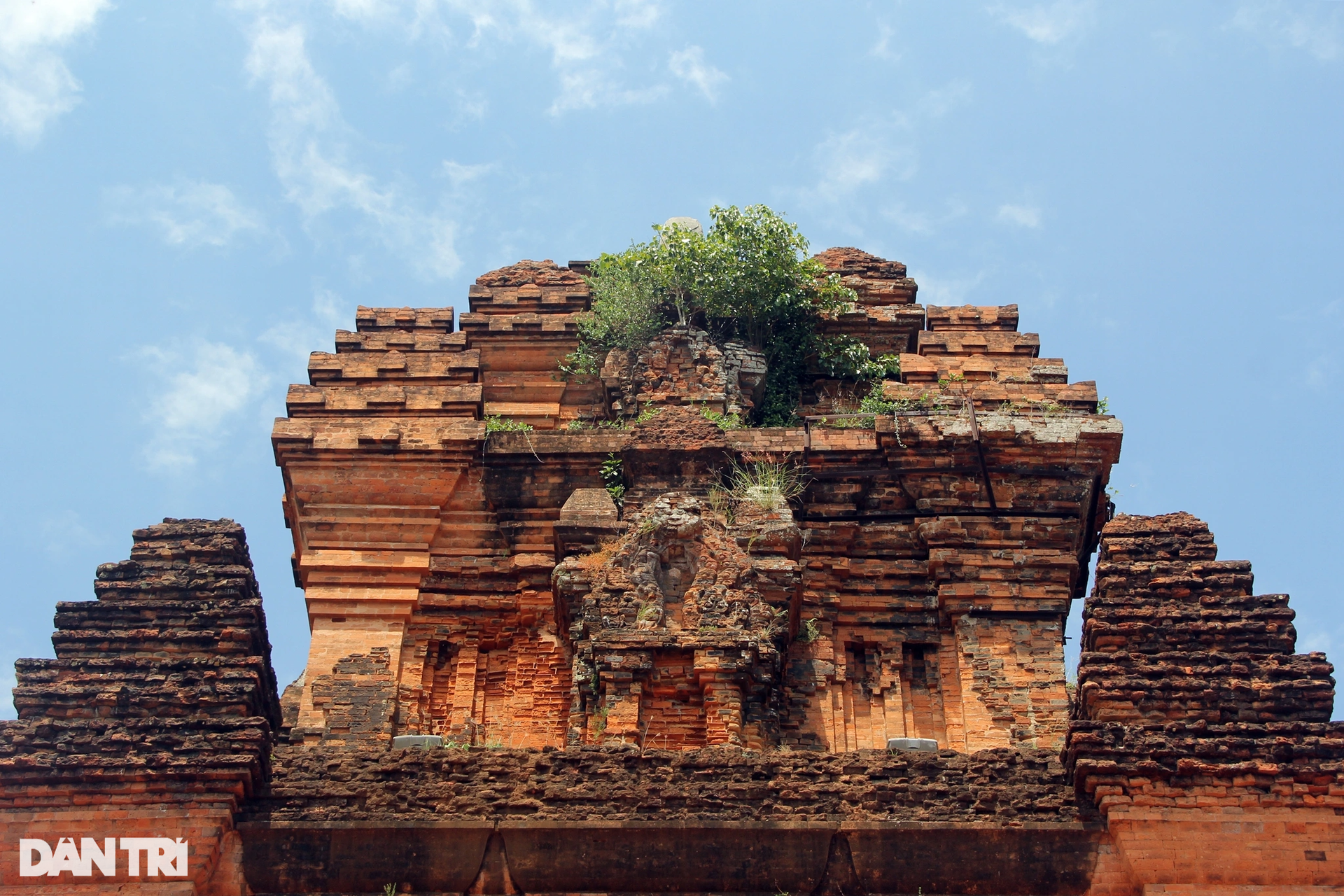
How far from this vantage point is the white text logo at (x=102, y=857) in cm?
1313

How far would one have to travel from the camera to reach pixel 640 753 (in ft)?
45.8

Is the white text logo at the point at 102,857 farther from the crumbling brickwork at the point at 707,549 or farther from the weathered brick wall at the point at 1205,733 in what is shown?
the weathered brick wall at the point at 1205,733

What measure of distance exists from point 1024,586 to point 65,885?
29.5 feet

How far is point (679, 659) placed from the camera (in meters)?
15.9

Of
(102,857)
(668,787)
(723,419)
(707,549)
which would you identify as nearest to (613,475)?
(723,419)

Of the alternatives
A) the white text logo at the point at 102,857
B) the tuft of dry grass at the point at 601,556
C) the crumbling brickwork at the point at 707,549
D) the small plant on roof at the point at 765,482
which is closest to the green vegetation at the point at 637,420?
the crumbling brickwork at the point at 707,549

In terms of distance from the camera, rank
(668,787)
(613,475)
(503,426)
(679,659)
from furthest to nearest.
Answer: (503,426), (613,475), (679,659), (668,787)

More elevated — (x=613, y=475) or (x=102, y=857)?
(x=613, y=475)

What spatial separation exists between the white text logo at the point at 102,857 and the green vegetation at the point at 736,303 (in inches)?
334

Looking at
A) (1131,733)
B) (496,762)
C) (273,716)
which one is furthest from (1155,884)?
(273,716)

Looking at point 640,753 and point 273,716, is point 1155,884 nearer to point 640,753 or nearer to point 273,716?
point 640,753

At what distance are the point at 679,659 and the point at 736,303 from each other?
5718mm

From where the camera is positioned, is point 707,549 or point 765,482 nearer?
point 707,549

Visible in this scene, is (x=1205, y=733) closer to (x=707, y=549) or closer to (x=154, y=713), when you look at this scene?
(x=707, y=549)
